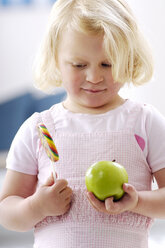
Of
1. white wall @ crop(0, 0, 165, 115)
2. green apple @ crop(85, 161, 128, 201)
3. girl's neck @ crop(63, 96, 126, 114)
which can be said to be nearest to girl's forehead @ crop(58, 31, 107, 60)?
girl's neck @ crop(63, 96, 126, 114)

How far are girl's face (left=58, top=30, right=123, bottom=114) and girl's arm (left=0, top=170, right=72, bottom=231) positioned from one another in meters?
0.22

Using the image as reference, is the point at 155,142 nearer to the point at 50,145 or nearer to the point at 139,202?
the point at 139,202

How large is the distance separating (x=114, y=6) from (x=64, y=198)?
0.49 meters

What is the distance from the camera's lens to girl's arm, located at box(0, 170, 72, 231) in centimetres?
98

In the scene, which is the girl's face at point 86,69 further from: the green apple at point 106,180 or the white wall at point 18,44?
the white wall at point 18,44

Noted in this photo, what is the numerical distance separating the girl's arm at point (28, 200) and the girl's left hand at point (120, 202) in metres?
0.09

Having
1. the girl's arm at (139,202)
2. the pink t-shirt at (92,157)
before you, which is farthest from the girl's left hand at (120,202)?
the pink t-shirt at (92,157)

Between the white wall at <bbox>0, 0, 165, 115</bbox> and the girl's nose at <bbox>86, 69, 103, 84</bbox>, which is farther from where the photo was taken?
the white wall at <bbox>0, 0, 165, 115</bbox>

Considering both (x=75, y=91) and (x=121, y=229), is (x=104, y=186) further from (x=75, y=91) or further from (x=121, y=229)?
(x=75, y=91)

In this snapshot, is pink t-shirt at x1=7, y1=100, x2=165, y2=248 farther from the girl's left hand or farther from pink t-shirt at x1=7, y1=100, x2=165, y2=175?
the girl's left hand

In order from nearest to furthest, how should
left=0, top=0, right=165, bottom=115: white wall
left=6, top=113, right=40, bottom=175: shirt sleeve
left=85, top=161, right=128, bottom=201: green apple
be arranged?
left=85, top=161, right=128, bottom=201: green apple, left=6, top=113, right=40, bottom=175: shirt sleeve, left=0, top=0, right=165, bottom=115: white wall

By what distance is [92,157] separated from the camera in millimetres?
1056

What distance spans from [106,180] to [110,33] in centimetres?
35

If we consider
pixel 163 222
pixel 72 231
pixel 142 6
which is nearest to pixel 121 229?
pixel 72 231
